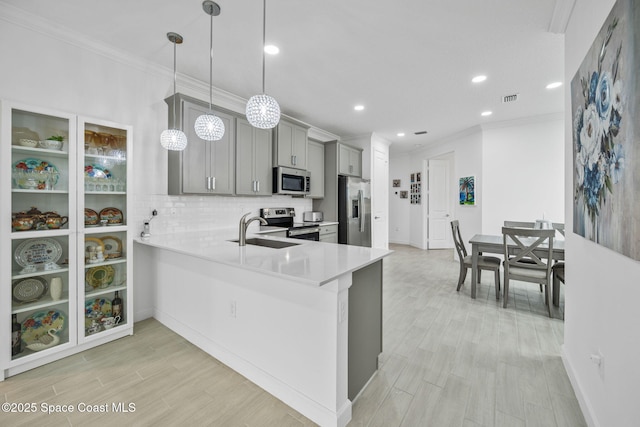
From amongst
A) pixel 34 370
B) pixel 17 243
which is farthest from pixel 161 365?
pixel 17 243

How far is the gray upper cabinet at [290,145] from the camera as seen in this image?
12.9ft

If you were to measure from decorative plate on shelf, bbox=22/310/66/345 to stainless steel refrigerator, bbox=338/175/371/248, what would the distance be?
153 inches

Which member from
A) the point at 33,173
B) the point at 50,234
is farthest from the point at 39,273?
the point at 33,173

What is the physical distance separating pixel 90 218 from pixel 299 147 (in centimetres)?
285

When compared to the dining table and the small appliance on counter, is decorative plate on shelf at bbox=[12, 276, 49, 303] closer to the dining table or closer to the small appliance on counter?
the small appliance on counter

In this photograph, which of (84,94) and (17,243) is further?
(84,94)

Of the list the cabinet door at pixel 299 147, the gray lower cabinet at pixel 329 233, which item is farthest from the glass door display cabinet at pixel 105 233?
the gray lower cabinet at pixel 329 233

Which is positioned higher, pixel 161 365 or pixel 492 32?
pixel 492 32

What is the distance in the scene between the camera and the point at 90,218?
7.78 feet

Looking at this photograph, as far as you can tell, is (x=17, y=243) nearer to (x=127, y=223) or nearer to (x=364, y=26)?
(x=127, y=223)

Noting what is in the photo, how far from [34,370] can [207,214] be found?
1.96 meters

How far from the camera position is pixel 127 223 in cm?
248

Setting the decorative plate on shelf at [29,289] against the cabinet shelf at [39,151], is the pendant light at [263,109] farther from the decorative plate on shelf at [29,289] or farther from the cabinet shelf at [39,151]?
the decorative plate on shelf at [29,289]

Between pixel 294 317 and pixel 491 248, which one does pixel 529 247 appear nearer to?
pixel 491 248
